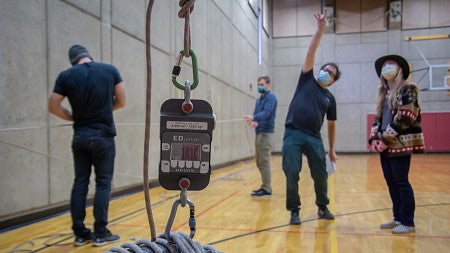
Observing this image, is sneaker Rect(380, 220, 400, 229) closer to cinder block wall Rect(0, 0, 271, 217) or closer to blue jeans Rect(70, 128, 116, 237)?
blue jeans Rect(70, 128, 116, 237)

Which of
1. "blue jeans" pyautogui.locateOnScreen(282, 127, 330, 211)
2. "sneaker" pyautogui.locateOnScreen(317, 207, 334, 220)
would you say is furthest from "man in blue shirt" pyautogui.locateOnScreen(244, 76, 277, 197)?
"blue jeans" pyautogui.locateOnScreen(282, 127, 330, 211)

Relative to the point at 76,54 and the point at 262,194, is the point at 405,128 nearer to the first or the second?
the point at 262,194

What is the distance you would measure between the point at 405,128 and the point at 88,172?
7.83ft

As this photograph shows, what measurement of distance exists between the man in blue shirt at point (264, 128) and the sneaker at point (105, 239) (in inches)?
91.3

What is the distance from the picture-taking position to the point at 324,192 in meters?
3.29

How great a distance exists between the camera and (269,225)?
3180 mm

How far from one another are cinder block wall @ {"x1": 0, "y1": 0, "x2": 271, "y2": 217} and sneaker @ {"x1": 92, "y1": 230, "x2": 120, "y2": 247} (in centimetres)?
103

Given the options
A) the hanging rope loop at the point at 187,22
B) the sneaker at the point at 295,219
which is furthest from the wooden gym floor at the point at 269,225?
the hanging rope loop at the point at 187,22

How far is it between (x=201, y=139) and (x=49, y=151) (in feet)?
10.7

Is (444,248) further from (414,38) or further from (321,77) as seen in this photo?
(414,38)

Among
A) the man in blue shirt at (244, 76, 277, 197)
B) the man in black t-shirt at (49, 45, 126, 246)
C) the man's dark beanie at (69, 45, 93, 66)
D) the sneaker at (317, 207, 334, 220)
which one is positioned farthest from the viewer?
the man in blue shirt at (244, 76, 277, 197)

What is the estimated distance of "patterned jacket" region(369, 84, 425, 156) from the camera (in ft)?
9.19

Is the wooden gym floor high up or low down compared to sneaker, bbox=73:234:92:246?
down

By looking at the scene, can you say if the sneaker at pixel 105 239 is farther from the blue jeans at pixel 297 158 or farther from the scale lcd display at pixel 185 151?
the scale lcd display at pixel 185 151
